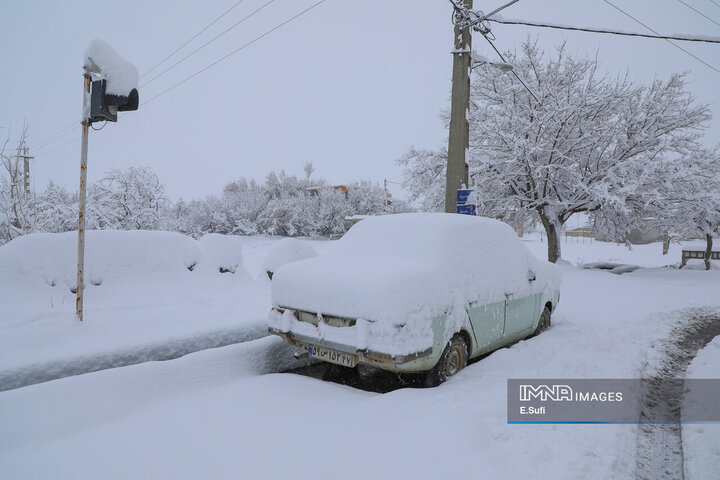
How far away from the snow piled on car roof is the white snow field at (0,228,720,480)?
60 centimetres

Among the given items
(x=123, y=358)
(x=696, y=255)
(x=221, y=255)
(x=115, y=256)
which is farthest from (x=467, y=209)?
(x=696, y=255)

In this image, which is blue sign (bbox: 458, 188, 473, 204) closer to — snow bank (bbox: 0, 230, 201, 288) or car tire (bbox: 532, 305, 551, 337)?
car tire (bbox: 532, 305, 551, 337)

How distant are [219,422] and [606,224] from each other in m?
17.3

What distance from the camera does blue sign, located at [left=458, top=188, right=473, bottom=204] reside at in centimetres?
727

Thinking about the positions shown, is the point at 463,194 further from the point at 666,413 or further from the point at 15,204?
the point at 15,204

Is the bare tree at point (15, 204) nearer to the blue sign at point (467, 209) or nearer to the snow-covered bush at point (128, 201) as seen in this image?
the snow-covered bush at point (128, 201)

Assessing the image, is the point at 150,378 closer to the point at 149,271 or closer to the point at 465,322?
the point at 465,322

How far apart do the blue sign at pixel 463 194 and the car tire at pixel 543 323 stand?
2366 millimetres

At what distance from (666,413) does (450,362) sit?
1947 mm

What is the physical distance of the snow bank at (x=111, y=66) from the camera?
457cm

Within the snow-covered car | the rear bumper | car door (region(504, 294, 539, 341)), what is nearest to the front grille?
the snow-covered car

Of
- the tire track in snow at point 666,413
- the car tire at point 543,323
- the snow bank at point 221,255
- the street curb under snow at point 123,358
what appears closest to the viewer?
the tire track in snow at point 666,413

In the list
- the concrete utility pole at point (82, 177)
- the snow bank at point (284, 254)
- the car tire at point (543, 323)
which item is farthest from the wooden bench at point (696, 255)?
the concrete utility pole at point (82, 177)

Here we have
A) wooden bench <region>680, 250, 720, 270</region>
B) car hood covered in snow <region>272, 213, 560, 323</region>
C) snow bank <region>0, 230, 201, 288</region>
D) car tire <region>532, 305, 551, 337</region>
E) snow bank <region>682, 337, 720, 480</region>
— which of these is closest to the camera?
snow bank <region>682, 337, 720, 480</region>
